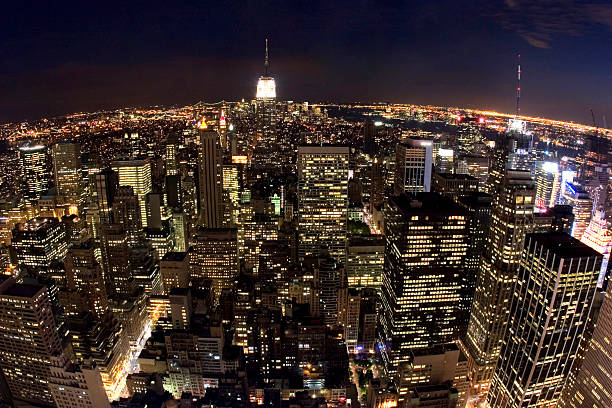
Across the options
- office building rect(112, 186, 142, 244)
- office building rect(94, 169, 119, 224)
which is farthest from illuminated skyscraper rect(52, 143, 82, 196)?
office building rect(112, 186, 142, 244)

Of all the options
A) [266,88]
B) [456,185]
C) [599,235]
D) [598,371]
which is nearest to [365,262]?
[456,185]

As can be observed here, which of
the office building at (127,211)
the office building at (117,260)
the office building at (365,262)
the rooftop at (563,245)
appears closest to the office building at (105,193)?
the office building at (127,211)

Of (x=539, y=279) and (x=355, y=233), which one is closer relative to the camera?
(x=539, y=279)

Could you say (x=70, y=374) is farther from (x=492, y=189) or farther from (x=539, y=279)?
(x=492, y=189)

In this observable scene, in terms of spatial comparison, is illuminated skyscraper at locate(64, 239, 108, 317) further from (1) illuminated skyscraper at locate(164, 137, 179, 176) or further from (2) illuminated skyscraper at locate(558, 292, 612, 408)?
(2) illuminated skyscraper at locate(558, 292, 612, 408)

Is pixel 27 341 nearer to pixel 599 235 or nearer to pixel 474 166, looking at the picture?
pixel 599 235

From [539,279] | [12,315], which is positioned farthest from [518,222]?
[12,315]
